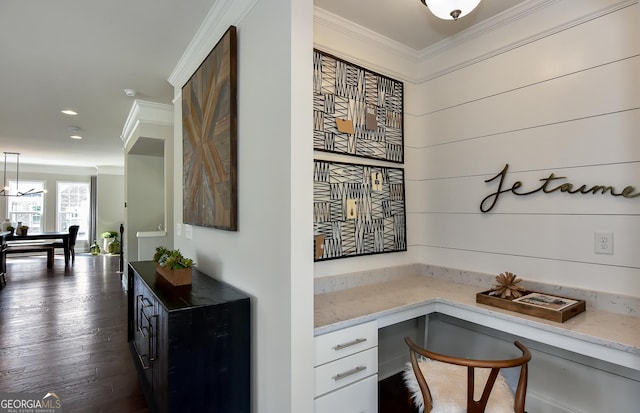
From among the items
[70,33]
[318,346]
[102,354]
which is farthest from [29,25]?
[318,346]

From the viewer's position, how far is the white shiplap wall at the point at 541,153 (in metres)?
1.74

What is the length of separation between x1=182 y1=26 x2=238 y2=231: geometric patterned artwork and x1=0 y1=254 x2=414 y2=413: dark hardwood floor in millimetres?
1310

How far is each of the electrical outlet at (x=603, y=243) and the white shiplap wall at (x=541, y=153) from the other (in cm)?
3

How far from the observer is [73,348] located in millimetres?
3062

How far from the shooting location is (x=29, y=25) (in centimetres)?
226

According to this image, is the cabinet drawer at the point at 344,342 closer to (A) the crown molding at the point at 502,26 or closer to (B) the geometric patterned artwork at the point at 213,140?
(B) the geometric patterned artwork at the point at 213,140

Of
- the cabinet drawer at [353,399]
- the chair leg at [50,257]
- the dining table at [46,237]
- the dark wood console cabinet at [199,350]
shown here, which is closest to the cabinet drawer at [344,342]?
the cabinet drawer at [353,399]

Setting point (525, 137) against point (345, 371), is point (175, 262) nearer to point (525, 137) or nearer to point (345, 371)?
point (345, 371)

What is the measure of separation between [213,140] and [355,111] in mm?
997

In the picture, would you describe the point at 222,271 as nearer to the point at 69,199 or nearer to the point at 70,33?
the point at 70,33

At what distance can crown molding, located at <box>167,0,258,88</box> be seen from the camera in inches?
76.2

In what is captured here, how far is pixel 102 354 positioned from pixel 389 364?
246 cm

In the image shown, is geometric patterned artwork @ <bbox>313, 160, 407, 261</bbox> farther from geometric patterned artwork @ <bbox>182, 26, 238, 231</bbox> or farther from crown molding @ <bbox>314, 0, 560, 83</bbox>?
crown molding @ <bbox>314, 0, 560, 83</bbox>

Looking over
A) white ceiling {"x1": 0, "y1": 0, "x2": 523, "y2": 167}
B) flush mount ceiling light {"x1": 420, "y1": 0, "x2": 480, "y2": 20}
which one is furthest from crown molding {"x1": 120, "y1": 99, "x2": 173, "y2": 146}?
flush mount ceiling light {"x1": 420, "y1": 0, "x2": 480, "y2": 20}
